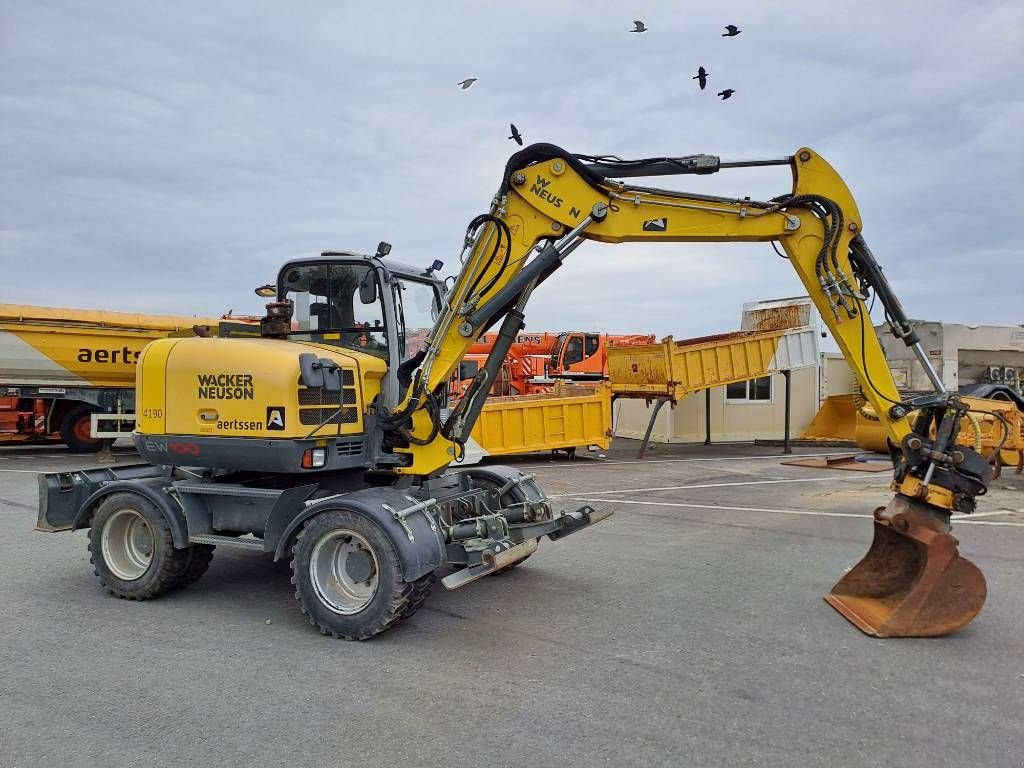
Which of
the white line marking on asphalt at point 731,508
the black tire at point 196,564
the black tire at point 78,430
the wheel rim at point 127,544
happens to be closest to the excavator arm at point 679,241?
the black tire at point 196,564

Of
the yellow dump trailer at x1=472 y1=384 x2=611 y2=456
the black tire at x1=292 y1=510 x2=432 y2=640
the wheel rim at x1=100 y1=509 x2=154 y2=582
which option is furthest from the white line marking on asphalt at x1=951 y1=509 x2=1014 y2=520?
the wheel rim at x1=100 y1=509 x2=154 y2=582

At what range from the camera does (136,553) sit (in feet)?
21.7

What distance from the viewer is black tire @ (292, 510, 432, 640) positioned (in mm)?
5281

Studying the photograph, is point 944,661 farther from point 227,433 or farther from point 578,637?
point 227,433

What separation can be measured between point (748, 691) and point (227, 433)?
162 inches

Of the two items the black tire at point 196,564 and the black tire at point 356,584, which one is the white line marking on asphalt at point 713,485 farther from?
the black tire at point 356,584

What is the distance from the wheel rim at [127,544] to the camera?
21.3 feet

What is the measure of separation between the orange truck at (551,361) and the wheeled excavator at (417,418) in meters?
13.5

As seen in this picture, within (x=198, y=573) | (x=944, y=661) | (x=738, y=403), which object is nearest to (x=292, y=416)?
(x=198, y=573)

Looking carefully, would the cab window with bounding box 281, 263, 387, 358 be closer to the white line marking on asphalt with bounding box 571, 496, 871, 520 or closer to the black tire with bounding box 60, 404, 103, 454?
the white line marking on asphalt with bounding box 571, 496, 871, 520

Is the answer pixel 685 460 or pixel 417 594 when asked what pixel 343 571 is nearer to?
pixel 417 594

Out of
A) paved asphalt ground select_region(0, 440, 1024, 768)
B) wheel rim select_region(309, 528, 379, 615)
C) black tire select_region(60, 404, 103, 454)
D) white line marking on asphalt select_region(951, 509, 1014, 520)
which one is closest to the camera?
paved asphalt ground select_region(0, 440, 1024, 768)

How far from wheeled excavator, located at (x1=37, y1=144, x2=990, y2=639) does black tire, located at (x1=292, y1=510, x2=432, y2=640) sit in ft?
0.05

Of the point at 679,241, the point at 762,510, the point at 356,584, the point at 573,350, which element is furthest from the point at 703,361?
the point at 356,584
